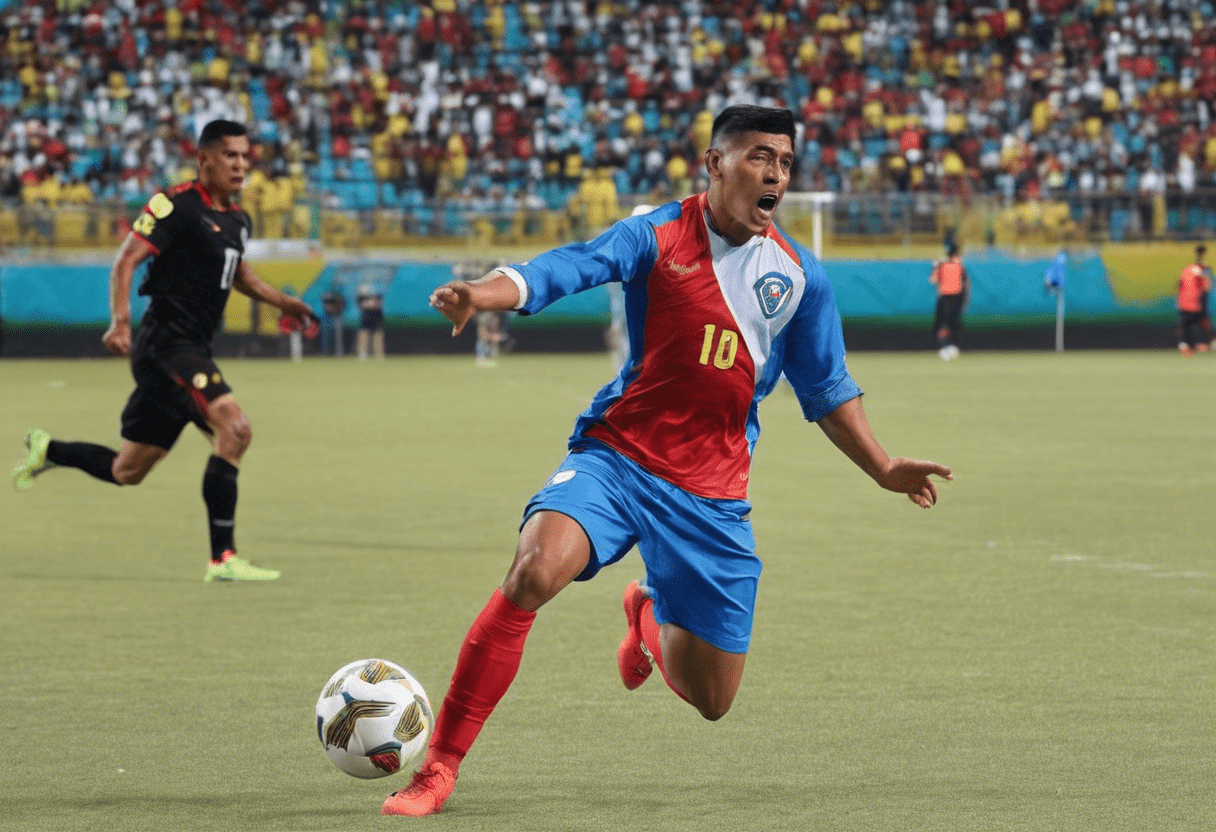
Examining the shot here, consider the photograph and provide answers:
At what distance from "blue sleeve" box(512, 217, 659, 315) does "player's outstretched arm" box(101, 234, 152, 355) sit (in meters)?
4.21

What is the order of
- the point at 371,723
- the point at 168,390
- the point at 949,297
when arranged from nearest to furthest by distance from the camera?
the point at 371,723, the point at 168,390, the point at 949,297

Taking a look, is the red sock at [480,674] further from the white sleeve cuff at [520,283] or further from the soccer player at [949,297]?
the soccer player at [949,297]

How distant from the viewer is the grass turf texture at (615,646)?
15.5 feet

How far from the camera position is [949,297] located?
29.1 metres

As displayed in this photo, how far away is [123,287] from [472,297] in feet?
16.3

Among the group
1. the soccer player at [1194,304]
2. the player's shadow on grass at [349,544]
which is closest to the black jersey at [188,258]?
the player's shadow on grass at [349,544]

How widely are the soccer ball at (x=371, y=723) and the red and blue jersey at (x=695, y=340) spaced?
2.99 ft

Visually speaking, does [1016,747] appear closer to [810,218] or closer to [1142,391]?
[1142,391]

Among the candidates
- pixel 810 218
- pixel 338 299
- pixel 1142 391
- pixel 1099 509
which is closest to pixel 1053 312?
pixel 810 218

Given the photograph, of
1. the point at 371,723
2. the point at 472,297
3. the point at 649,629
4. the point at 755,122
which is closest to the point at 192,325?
the point at 649,629

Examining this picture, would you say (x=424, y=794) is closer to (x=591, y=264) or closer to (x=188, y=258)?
(x=591, y=264)

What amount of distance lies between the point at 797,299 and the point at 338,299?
25.3 metres

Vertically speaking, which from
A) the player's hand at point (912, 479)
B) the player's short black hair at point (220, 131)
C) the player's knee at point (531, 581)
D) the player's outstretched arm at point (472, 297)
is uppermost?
the player's short black hair at point (220, 131)

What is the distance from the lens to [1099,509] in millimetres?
11172
